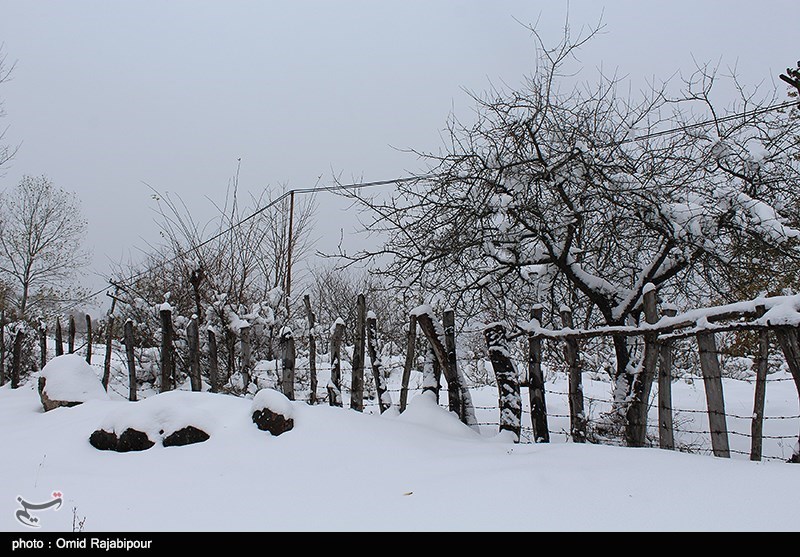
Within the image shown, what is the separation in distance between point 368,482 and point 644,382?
2579 mm

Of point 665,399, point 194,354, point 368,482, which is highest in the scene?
→ point 194,354

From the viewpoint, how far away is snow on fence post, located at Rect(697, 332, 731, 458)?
392 cm

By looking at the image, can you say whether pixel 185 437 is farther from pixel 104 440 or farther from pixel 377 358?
pixel 377 358

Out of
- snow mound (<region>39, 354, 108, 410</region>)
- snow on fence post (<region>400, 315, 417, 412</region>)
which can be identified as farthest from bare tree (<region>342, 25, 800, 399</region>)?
snow mound (<region>39, 354, 108, 410</region>)

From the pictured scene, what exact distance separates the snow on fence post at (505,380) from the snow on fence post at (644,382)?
1.02 meters

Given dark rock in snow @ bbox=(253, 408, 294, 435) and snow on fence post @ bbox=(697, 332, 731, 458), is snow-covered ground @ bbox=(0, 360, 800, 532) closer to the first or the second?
dark rock in snow @ bbox=(253, 408, 294, 435)

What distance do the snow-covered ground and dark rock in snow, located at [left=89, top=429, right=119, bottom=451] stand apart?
0.08 metres

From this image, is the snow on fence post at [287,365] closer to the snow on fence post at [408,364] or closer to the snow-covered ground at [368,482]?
the snow-covered ground at [368,482]

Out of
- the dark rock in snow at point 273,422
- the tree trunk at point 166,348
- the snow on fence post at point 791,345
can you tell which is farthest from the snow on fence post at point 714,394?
the tree trunk at point 166,348

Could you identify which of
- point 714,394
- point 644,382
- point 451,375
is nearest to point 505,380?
point 451,375

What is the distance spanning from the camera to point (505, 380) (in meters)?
5.42

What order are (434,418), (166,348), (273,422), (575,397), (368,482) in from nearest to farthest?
(368,482) → (273,422) → (575,397) → (434,418) → (166,348)

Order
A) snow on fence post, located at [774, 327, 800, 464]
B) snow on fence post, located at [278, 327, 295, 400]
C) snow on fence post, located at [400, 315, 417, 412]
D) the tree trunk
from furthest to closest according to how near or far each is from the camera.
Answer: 1. the tree trunk
2. snow on fence post, located at [278, 327, 295, 400]
3. snow on fence post, located at [400, 315, 417, 412]
4. snow on fence post, located at [774, 327, 800, 464]
